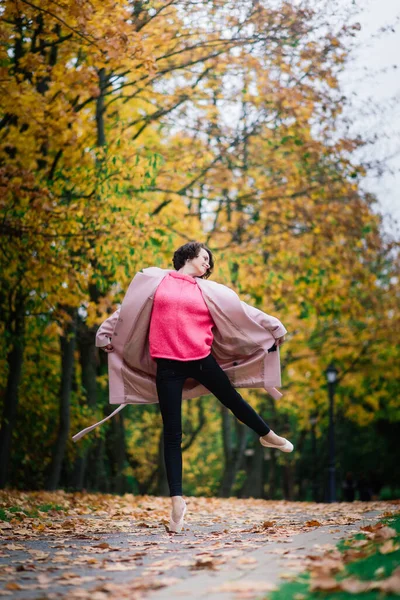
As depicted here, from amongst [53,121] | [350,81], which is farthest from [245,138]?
[53,121]

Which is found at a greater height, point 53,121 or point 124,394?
point 53,121

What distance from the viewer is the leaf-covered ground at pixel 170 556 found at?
385 cm

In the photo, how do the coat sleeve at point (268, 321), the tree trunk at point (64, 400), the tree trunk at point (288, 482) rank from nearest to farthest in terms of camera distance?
the coat sleeve at point (268, 321)
the tree trunk at point (64, 400)
the tree trunk at point (288, 482)

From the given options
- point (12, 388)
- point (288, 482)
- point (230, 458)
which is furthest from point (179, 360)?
point (288, 482)

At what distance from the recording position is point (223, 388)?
682 cm

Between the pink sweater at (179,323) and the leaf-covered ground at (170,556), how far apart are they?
4.76 ft

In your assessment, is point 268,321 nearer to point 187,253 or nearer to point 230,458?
point 187,253

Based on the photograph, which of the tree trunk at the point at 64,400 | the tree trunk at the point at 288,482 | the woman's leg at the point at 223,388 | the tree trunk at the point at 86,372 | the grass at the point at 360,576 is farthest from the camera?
the tree trunk at the point at 288,482

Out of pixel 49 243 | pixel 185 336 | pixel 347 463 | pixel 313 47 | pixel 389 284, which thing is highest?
pixel 313 47

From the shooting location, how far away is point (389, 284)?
2712cm

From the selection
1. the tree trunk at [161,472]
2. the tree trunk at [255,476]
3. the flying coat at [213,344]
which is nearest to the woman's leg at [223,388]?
the flying coat at [213,344]

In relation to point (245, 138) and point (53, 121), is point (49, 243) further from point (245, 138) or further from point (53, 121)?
point (245, 138)

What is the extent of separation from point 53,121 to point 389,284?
674 inches

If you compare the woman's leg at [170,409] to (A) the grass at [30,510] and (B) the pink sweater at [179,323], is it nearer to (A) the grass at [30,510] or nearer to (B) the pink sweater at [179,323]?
(B) the pink sweater at [179,323]
